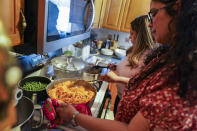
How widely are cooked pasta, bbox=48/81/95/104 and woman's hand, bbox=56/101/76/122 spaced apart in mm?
122

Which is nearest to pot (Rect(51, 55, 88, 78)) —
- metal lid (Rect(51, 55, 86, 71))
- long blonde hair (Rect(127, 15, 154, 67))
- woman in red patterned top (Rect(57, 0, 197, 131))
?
metal lid (Rect(51, 55, 86, 71))

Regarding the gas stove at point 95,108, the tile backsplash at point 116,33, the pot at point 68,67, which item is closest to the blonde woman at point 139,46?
the gas stove at point 95,108

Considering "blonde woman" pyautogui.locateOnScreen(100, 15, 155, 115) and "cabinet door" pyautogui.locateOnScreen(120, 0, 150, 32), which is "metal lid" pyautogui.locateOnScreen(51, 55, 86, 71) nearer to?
"blonde woman" pyautogui.locateOnScreen(100, 15, 155, 115)

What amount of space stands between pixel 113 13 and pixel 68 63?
1352mm

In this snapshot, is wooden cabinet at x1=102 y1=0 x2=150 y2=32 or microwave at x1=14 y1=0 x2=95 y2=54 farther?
wooden cabinet at x1=102 y1=0 x2=150 y2=32

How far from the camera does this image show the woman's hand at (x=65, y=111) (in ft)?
1.95

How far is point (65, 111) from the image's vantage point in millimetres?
611

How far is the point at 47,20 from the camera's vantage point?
61 cm

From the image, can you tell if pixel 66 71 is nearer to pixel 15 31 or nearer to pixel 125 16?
pixel 15 31

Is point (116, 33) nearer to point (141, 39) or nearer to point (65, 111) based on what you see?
point (141, 39)

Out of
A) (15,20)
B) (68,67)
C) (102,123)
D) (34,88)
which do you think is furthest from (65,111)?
(68,67)

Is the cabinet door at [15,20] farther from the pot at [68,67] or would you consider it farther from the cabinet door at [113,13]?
the cabinet door at [113,13]

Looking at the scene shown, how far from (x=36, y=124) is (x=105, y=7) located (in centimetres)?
193

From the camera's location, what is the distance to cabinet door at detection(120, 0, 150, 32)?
6.74 feet
